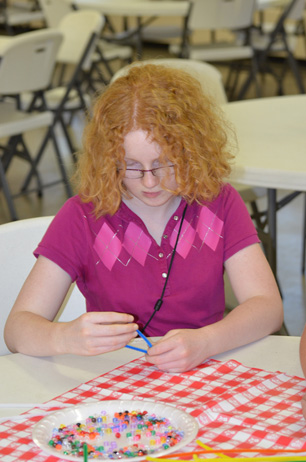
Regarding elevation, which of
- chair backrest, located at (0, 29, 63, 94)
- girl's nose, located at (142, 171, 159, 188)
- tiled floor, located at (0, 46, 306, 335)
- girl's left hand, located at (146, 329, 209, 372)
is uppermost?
girl's nose, located at (142, 171, 159, 188)

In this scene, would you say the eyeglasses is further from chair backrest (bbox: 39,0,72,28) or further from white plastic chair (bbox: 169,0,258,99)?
chair backrest (bbox: 39,0,72,28)

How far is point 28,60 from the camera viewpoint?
400 cm

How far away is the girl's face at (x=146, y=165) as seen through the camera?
4.73 ft

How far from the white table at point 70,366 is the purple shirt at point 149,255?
0.16 m

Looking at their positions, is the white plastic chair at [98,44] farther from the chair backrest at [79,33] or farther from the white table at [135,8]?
the chair backrest at [79,33]

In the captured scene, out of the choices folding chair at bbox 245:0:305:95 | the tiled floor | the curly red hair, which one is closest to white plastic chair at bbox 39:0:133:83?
the tiled floor

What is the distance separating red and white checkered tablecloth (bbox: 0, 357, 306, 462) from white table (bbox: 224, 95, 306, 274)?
3.13 ft

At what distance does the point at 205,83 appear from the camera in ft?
10.4

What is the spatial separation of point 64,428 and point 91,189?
57cm

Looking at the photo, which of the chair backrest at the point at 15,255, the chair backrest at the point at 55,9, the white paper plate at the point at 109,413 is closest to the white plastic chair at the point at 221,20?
the chair backrest at the point at 55,9

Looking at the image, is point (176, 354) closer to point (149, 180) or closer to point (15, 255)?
point (149, 180)

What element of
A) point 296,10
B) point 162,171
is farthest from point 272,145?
point 296,10

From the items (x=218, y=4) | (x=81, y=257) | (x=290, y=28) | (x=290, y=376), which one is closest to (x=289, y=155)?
(x=81, y=257)

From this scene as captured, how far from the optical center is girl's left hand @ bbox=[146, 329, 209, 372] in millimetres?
1250
